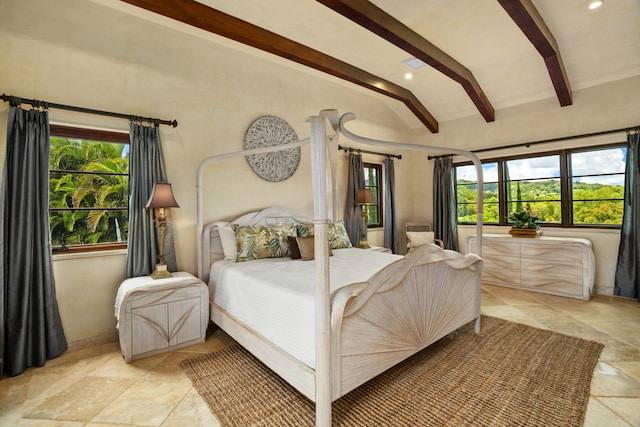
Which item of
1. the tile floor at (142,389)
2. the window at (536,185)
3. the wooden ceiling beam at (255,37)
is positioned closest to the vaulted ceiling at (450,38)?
the wooden ceiling beam at (255,37)

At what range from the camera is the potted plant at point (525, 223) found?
4.24m

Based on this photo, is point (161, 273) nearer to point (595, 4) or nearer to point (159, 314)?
point (159, 314)

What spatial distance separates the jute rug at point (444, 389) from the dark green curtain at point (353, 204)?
2198 mm

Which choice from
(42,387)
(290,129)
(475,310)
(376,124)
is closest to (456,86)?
(376,124)

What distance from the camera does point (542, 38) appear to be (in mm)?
3158

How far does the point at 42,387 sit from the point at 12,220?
1.20m

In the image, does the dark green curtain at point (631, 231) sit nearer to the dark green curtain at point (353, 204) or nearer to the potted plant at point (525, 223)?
the potted plant at point (525, 223)

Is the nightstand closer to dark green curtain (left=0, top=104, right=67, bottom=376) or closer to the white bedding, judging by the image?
the white bedding

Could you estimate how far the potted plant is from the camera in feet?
13.9

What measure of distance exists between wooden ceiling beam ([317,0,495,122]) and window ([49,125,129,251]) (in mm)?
2288

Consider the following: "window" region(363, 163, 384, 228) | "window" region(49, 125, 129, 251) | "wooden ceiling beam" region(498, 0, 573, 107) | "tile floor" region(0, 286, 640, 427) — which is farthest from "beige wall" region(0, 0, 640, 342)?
"window" region(363, 163, 384, 228)

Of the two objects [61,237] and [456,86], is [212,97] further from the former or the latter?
[456,86]

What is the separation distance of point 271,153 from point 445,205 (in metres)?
3.12

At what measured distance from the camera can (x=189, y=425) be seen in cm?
171
